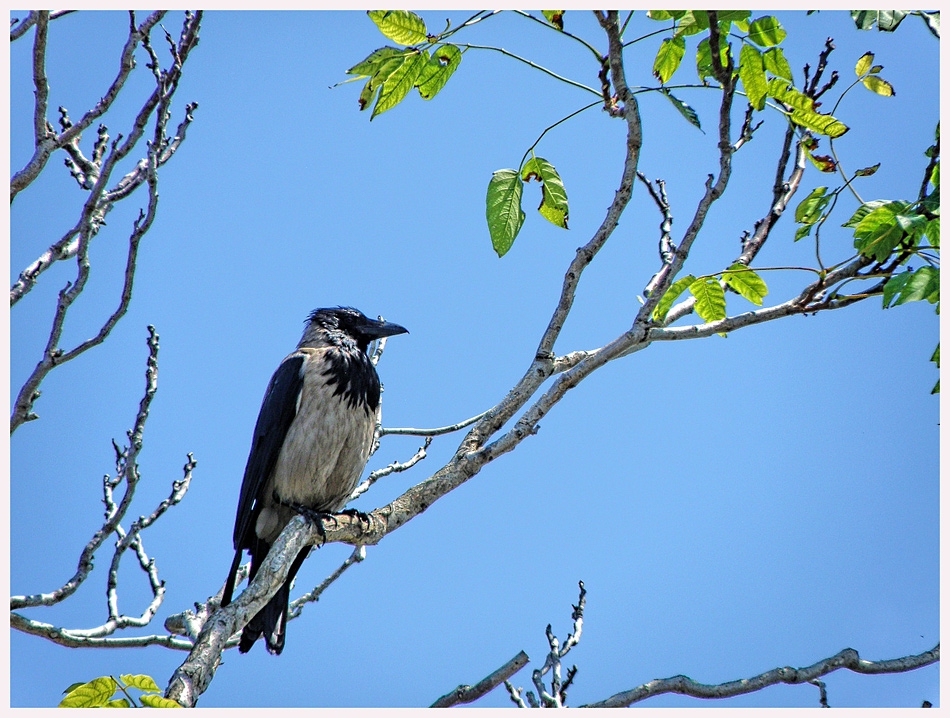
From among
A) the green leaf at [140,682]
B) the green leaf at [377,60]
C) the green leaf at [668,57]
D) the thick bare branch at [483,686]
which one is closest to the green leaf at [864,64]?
the green leaf at [668,57]

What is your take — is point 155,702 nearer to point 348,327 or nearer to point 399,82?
point 399,82

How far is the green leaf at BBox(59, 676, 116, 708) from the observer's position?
2.08 m

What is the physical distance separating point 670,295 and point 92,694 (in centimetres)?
234

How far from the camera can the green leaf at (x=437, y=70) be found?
285 centimetres

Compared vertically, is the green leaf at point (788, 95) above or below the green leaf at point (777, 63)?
below

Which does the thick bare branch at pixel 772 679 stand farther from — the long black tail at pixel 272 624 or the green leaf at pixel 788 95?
the green leaf at pixel 788 95

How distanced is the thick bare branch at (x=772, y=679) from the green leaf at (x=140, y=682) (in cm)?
163

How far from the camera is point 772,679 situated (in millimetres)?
3084

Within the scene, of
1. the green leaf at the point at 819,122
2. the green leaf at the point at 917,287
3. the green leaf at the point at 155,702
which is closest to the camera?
the green leaf at the point at 155,702

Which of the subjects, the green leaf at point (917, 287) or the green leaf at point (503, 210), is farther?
the green leaf at point (503, 210)

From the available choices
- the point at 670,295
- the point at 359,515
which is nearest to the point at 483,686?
the point at 359,515

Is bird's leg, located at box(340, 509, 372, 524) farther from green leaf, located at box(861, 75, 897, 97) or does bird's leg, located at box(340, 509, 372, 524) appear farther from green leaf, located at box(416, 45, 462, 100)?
green leaf, located at box(861, 75, 897, 97)

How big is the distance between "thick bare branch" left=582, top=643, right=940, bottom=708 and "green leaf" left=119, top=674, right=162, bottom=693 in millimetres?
1629

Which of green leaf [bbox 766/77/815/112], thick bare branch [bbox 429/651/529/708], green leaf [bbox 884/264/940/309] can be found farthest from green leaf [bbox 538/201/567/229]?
thick bare branch [bbox 429/651/529/708]
